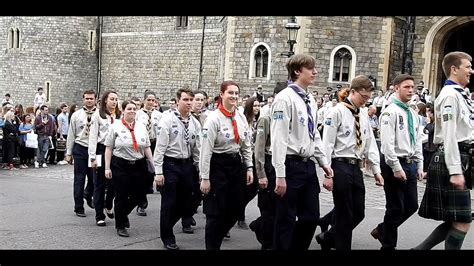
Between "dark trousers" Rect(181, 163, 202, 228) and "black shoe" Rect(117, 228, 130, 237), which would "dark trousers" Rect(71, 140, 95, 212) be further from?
"dark trousers" Rect(181, 163, 202, 228)

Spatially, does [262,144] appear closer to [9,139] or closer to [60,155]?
[9,139]

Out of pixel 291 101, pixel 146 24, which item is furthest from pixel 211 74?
pixel 291 101

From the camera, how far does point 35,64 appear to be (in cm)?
4141

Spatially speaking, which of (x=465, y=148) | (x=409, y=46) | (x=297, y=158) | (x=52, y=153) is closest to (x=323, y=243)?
(x=297, y=158)

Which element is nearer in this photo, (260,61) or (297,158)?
(297,158)

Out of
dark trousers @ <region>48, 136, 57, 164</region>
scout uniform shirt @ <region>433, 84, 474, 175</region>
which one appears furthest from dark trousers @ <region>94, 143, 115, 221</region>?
dark trousers @ <region>48, 136, 57, 164</region>

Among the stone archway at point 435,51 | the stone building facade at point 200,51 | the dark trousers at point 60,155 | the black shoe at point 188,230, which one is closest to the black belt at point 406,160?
the black shoe at point 188,230

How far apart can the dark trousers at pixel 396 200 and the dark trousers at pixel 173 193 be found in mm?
2169

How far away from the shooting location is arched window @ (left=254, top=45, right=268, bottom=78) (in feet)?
85.6

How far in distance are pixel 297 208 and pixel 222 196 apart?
0.92m

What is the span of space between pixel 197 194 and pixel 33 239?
211 cm

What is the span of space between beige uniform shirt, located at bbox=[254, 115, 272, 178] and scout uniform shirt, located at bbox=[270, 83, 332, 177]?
457 millimetres

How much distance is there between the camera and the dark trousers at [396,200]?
6.20m

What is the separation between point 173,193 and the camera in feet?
21.7
